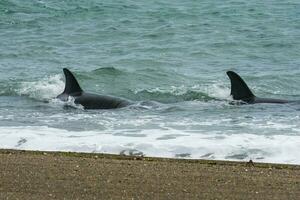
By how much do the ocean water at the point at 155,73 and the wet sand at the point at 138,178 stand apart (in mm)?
791

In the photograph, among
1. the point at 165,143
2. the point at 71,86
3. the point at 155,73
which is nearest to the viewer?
the point at 165,143

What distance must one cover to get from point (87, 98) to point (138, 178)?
6656 millimetres

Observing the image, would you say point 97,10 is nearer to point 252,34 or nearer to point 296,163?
point 252,34

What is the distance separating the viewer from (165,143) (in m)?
9.16

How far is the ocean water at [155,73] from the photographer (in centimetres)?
938

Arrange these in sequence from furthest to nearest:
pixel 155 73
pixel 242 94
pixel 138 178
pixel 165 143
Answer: pixel 155 73 → pixel 242 94 → pixel 165 143 → pixel 138 178

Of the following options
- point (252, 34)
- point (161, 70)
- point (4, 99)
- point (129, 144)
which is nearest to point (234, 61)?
point (161, 70)

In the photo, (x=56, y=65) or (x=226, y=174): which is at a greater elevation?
(x=226, y=174)

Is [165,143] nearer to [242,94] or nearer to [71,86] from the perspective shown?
[242,94]

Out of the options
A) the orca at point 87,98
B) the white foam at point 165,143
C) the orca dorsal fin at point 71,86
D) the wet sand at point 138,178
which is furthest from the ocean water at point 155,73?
the wet sand at point 138,178

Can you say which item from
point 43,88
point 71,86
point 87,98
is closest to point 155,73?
point 43,88

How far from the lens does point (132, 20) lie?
2778 cm

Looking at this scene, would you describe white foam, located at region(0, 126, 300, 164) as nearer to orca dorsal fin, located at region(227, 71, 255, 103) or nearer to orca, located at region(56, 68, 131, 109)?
orca, located at region(56, 68, 131, 109)

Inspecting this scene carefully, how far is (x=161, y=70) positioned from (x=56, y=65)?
268cm
